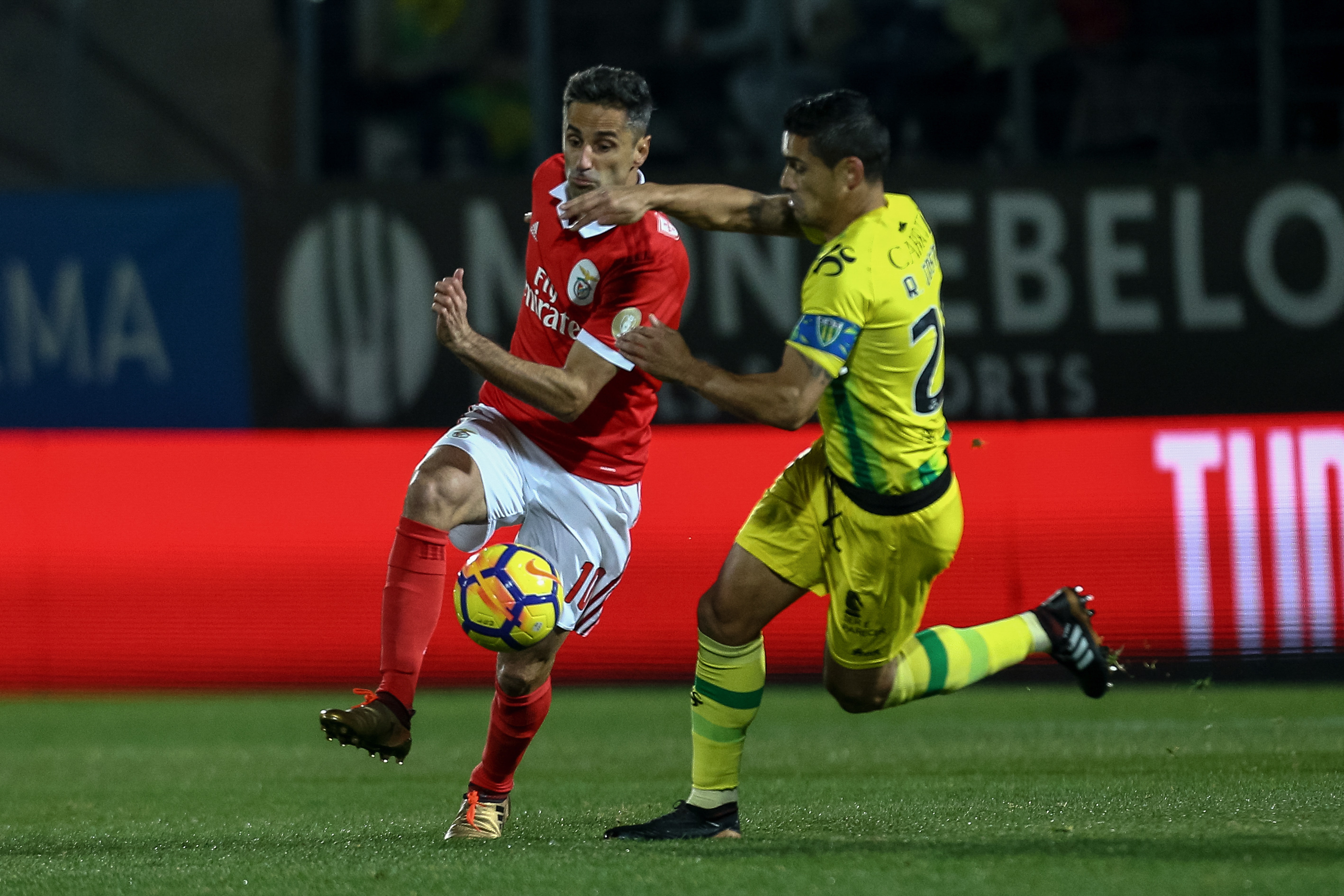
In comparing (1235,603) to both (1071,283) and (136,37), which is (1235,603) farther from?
(136,37)

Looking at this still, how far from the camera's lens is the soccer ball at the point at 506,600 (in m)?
5.27

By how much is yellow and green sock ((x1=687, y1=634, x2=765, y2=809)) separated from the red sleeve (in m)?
0.92

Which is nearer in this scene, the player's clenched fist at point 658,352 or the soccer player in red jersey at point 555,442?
the player's clenched fist at point 658,352

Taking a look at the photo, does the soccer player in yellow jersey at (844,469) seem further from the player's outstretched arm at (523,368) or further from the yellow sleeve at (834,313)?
the player's outstretched arm at (523,368)

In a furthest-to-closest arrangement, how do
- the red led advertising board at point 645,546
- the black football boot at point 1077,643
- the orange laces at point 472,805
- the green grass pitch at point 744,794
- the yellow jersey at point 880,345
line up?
the red led advertising board at point 645,546
the orange laces at point 472,805
the black football boot at point 1077,643
the yellow jersey at point 880,345
the green grass pitch at point 744,794

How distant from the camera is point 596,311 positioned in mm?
5547

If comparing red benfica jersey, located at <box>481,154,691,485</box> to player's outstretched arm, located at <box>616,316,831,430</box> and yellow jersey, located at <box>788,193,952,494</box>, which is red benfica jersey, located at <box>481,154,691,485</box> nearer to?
player's outstretched arm, located at <box>616,316,831,430</box>

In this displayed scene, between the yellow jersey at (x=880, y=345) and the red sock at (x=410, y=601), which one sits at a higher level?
the yellow jersey at (x=880, y=345)

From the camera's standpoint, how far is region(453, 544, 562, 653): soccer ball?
527 centimetres

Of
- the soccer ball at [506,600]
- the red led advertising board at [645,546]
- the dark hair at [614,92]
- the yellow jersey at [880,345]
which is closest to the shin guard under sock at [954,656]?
the yellow jersey at [880,345]

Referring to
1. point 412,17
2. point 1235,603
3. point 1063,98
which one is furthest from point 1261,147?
point 412,17

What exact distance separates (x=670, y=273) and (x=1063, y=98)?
745 cm

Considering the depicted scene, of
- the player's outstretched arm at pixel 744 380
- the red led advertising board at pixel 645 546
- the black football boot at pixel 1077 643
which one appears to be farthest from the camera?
the red led advertising board at pixel 645 546

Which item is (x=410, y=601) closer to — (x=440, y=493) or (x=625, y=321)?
(x=440, y=493)
